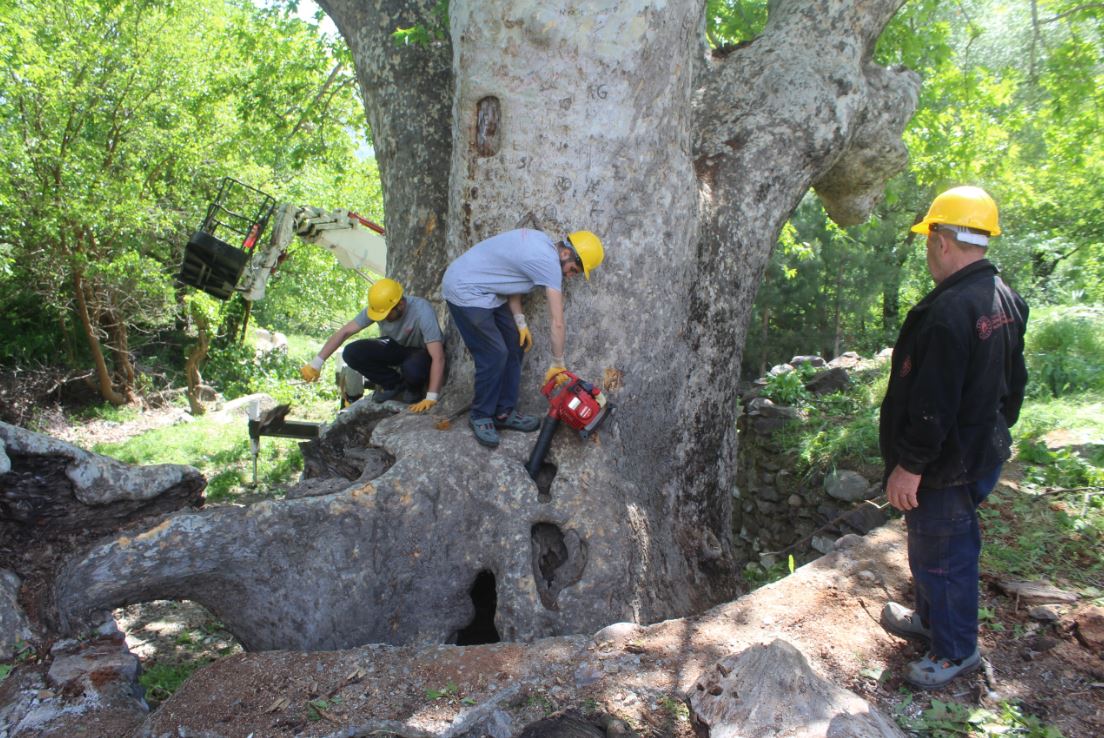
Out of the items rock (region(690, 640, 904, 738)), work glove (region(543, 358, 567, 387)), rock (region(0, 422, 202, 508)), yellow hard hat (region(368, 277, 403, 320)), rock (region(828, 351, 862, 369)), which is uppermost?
yellow hard hat (region(368, 277, 403, 320))

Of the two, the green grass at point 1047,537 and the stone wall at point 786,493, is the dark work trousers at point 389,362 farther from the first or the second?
the stone wall at point 786,493

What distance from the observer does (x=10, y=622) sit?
3.26 m

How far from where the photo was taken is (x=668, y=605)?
4.14 metres

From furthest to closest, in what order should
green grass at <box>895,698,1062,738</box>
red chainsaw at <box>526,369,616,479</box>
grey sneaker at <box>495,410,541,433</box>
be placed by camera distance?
grey sneaker at <box>495,410,541,433</box> → red chainsaw at <box>526,369,616,479</box> → green grass at <box>895,698,1062,738</box>

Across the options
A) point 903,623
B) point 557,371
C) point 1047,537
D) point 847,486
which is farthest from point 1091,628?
point 847,486

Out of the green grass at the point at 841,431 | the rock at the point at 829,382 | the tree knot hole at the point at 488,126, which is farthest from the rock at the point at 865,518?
the tree knot hole at the point at 488,126

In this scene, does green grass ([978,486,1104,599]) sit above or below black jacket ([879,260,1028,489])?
below

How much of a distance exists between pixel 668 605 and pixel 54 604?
2.98 m

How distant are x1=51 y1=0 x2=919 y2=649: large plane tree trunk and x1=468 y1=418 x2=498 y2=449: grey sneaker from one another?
0.19ft

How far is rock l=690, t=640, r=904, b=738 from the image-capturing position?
2381mm

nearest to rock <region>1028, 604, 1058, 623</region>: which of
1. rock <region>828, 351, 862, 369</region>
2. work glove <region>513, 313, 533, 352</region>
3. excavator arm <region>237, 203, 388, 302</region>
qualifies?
work glove <region>513, 313, 533, 352</region>

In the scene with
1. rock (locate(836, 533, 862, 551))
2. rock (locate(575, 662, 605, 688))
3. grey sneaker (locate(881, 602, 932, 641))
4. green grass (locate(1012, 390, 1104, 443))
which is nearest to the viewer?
rock (locate(575, 662, 605, 688))

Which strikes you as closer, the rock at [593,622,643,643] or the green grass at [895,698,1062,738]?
the green grass at [895,698,1062,738]

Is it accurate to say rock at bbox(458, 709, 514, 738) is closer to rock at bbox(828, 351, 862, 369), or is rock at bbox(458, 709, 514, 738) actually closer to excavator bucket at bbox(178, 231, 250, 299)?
excavator bucket at bbox(178, 231, 250, 299)
